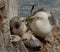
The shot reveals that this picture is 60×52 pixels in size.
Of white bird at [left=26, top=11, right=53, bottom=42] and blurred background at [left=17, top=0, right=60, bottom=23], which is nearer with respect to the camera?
white bird at [left=26, top=11, right=53, bottom=42]

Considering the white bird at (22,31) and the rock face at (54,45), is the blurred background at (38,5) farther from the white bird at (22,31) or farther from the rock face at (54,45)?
the white bird at (22,31)

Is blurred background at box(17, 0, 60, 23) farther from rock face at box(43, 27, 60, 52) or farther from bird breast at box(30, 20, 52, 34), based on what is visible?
bird breast at box(30, 20, 52, 34)

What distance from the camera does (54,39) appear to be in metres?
2.07

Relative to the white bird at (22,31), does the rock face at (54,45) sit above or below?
below

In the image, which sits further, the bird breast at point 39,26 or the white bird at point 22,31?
the bird breast at point 39,26

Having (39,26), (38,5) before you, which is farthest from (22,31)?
(38,5)

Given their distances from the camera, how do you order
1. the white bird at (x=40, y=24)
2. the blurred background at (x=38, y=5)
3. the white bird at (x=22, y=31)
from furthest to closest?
the blurred background at (x=38, y=5)
the white bird at (x=40, y=24)
the white bird at (x=22, y=31)

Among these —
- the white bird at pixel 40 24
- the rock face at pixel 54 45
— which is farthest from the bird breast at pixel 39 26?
the rock face at pixel 54 45

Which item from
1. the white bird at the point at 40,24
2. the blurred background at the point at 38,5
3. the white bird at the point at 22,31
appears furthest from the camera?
the blurred background at the point at 38,5

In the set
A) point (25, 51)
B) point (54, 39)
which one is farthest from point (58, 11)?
point (25, 51)

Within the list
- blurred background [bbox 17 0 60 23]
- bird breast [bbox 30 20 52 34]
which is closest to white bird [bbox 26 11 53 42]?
bird breast [bbox 30 20 52 34]

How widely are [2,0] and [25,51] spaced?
1.04 feet

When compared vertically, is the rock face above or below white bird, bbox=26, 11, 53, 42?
below

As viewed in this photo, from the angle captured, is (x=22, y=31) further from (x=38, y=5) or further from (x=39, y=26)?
(x=38, y=5)
